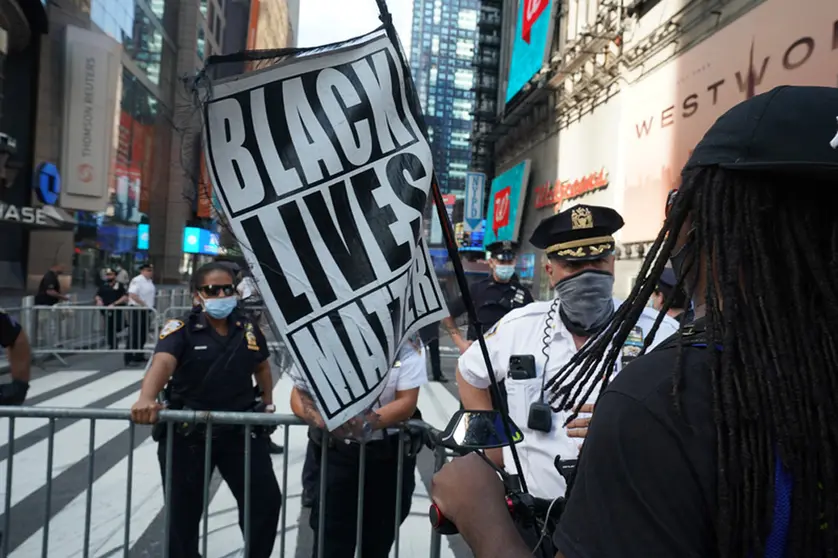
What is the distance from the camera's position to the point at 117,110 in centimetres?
2361

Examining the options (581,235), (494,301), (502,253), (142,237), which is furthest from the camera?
(142,237)

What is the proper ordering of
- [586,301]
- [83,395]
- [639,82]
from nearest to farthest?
[586,301], [83,395], [639,82]

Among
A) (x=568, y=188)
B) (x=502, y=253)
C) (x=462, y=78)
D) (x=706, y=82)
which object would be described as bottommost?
(x=502, y=253)

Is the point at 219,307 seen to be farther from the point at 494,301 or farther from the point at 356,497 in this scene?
the point at 494,301

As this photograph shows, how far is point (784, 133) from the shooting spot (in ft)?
2.80

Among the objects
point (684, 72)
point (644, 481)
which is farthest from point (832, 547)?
point (684, 72)

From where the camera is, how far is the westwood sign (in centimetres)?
1728

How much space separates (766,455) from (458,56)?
109881 mm

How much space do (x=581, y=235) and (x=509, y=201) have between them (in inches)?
996

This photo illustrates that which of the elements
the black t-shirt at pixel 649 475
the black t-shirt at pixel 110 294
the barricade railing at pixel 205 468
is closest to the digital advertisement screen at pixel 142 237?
the black t-shirt at pixel 110 294

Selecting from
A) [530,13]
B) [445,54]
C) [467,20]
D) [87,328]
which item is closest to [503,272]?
[87,328]

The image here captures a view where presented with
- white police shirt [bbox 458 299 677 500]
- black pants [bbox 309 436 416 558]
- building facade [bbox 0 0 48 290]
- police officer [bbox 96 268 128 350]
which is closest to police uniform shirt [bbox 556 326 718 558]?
white police shirt [bbox 458 299 677 500]

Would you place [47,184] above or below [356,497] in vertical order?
above

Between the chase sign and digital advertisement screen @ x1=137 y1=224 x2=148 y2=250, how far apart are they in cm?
1214
